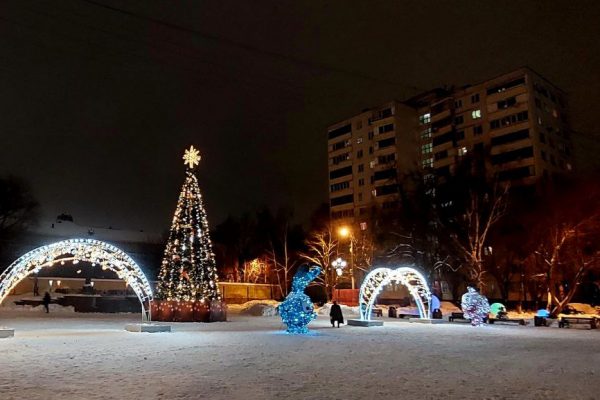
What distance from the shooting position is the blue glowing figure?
60.9 ft

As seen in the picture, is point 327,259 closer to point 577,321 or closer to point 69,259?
point 577,321

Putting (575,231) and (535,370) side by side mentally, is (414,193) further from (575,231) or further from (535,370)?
(535,370)

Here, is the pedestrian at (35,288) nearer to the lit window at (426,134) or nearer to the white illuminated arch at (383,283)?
the white illuminated arch at (383,283)

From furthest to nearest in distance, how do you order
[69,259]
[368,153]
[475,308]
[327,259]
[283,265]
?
[368,153], [283,265], [327,259], [475,308], [69,259]

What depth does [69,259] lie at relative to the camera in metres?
19.9

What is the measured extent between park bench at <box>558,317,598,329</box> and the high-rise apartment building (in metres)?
21.6

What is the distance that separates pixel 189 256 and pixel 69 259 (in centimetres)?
592

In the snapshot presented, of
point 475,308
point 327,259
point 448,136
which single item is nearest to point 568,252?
point 475,308

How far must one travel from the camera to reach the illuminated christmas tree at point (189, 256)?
24500mm

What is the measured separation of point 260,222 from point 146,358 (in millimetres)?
53723

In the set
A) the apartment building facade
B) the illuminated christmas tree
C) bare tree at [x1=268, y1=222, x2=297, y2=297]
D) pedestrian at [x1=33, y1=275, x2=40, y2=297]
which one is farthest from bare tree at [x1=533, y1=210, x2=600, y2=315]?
pedestrian at [x1=33, y1=275, x2=40, y2=297]

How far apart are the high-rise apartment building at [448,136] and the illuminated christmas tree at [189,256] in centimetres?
2265

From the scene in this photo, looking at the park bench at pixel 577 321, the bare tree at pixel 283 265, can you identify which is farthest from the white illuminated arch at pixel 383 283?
the bare tree at pixel 283 265

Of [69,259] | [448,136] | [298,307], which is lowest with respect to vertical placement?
[298,307]
